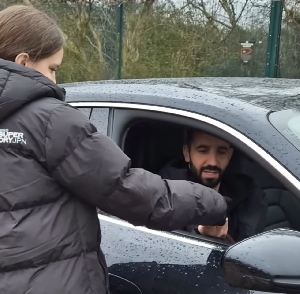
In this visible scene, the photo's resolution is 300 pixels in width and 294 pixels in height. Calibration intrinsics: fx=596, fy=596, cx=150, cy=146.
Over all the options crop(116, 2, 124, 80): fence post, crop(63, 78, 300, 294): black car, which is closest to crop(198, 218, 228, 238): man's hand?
crop(63, 78, 300, 294): black car

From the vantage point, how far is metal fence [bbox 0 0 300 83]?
29.5ft

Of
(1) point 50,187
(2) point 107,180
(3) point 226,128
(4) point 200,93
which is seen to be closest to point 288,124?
(3) point 226,128

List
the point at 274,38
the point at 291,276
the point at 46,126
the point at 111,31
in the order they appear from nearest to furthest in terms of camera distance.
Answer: the point at 291,276, the point at 46,126, the point at 274,38, the point at 111,31

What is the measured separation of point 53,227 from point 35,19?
0.67 m

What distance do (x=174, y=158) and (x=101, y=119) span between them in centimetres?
59

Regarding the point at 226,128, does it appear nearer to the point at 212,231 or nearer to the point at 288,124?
the point at 288,124

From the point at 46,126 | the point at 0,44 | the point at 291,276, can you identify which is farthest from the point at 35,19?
the point at 291,276

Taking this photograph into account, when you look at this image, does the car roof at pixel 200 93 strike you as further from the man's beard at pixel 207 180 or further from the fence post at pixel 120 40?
the fence post at pixel 120 40

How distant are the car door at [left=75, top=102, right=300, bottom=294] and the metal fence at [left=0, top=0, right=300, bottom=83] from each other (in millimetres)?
7123

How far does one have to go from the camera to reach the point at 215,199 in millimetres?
1869

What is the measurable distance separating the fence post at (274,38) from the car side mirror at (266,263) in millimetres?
7526

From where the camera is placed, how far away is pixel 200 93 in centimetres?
226

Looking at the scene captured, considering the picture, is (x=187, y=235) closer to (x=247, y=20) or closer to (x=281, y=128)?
(x=281, y=128)

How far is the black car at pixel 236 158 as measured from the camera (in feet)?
5.41
